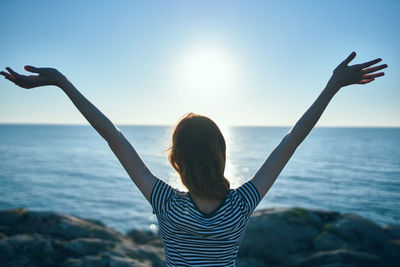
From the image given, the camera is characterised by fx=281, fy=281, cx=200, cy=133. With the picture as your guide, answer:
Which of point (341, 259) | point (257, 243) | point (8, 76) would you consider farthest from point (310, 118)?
point (257, 243)

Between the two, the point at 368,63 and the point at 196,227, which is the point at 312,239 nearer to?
the point at 368,63

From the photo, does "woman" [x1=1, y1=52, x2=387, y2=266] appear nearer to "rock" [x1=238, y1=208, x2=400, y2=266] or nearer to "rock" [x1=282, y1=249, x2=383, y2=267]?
"rock" [x1=282, y1=249, x2=383, y2=267]

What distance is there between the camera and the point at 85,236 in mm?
8383

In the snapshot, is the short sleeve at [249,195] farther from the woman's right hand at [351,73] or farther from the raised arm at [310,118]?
the woman's right hand at [351,73]

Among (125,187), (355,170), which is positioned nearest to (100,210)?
(125,187)

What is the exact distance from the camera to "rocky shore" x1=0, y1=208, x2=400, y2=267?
6.84 metres

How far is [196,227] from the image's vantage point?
166 centimetres

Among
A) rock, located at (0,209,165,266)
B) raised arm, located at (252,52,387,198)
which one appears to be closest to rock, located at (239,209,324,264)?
rock, located at (0,209,165,266)

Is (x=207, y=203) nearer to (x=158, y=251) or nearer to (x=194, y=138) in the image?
(x=194, y=138)

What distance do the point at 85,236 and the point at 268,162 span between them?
316 inches

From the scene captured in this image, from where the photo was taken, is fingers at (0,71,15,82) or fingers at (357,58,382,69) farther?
fingers at (357,58,382,69)

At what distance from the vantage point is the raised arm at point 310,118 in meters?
1.98

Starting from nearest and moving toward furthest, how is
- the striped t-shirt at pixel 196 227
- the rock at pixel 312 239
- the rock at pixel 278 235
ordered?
the striped t-shirt at pixel 196 227, the rock at pixel 312 239, the rock at pixel 278 235

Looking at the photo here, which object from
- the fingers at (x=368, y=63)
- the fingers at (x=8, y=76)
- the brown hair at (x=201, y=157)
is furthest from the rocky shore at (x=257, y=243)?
the fingers at (x=368, y=63)
